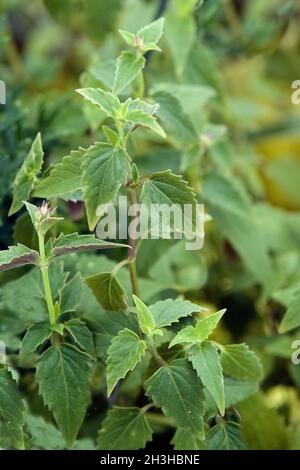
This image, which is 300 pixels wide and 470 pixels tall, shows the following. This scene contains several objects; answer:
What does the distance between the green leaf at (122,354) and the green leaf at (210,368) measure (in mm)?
46

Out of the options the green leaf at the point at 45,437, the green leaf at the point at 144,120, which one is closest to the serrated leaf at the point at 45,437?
the green leaf at the point at 45,437

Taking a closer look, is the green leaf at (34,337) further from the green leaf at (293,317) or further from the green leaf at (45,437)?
the green leaf at (293,317)

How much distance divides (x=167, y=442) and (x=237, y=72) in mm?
939

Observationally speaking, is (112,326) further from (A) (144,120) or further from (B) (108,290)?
(A) (144,120)

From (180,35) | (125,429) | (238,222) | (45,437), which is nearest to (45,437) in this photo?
(45,437)

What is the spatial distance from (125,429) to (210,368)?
14cm

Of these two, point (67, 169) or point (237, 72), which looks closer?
point (67, 169)

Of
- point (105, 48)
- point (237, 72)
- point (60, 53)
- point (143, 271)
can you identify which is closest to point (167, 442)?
point (143, 271)

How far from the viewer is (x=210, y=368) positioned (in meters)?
0.68

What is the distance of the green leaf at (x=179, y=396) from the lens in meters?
0.69

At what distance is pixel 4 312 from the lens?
2.85 ft

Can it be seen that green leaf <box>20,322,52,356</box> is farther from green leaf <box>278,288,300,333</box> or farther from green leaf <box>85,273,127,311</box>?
green leaf <box>278,288,300,333</box>

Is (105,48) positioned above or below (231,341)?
above

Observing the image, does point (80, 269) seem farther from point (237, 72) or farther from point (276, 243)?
point (237, 72)
